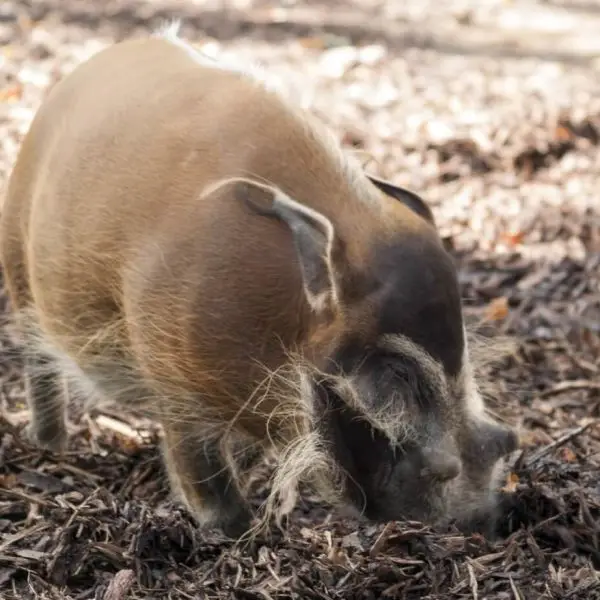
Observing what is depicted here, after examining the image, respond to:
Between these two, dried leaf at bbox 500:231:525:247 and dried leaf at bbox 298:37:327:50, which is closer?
dried leaf at bbox 500:231:525:247

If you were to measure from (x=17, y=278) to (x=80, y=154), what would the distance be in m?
0.70

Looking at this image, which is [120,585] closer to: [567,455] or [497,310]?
[567,455]

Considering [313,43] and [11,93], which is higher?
[11,93]

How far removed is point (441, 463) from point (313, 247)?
2.08 ft

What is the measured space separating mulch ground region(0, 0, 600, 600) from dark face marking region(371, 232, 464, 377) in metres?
0.48

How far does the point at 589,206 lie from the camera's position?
20.5ft

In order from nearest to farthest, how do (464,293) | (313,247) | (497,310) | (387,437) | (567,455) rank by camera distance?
(313,247) → (387,437) → (567,455) → (497,310) → (464,293)

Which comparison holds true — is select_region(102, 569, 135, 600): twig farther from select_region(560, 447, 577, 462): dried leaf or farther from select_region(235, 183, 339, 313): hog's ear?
select_region(560, 447, 577, 462): dried leaf

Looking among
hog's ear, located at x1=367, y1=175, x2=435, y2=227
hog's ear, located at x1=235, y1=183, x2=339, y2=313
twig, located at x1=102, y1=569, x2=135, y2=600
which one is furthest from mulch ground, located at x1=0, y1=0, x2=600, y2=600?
hog's ear, located at x1=367, y1=175, x2=435, y2=227

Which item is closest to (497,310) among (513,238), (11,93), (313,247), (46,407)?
(513,238)

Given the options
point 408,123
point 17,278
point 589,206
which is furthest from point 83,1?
point 17,278

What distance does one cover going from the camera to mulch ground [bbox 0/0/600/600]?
3014 mm

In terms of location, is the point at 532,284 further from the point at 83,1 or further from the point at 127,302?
the point at 83,1

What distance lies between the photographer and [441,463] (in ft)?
9.96
